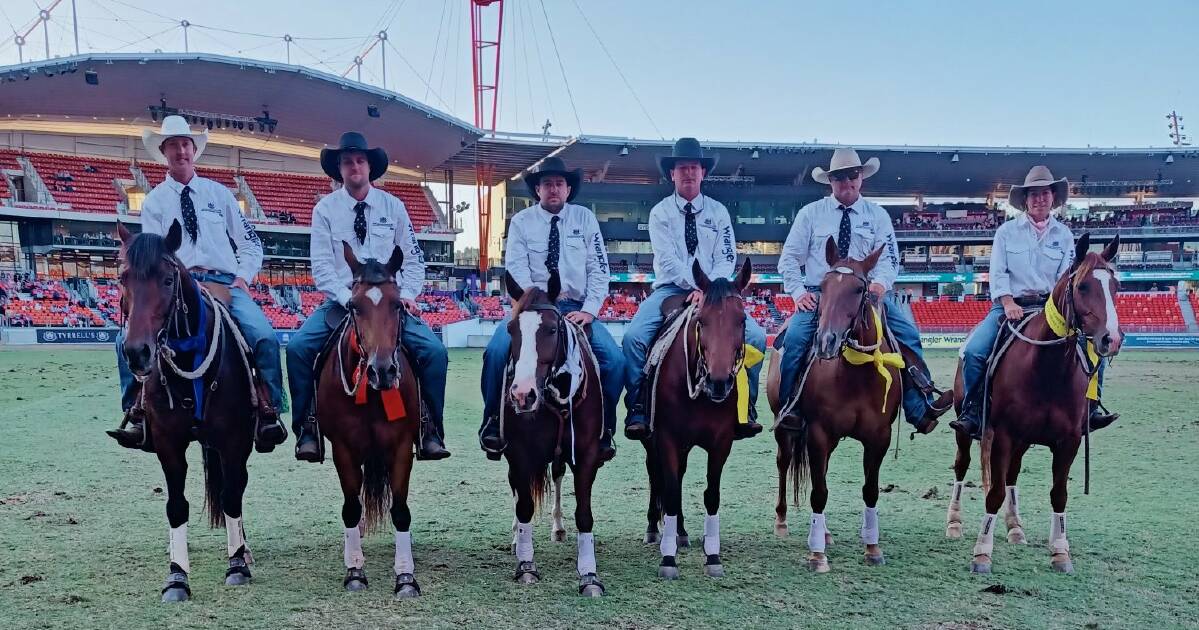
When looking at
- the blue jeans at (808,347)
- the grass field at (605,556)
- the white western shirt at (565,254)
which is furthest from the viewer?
the white western shirt at (565,254)

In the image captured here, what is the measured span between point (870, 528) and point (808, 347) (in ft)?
4.30

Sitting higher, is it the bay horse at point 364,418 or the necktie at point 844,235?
the necktie at point 844,235

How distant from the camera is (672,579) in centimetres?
470

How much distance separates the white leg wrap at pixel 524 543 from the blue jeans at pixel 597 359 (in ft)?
2.38

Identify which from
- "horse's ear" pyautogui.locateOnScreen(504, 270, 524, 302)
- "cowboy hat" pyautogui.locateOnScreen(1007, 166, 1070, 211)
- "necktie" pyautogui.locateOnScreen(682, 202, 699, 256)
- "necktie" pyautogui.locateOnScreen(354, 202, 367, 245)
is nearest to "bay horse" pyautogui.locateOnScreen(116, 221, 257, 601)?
"necktie" pyautogui.locateOnScreen(354, 202, 367, 245)

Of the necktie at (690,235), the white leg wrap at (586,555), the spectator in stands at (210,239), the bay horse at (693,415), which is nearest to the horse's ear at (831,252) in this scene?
the bay horse at (693,415)

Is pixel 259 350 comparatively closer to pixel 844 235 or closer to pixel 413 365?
pixel 413 365

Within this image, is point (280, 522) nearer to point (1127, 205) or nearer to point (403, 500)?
point (403, 500)

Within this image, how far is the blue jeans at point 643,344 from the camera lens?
5211mm

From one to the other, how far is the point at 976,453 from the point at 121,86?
36879 millimetres

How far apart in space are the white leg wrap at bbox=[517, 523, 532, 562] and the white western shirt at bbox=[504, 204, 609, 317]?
63.7 inches

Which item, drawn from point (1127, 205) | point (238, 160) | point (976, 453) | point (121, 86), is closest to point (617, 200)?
point (238, 160)

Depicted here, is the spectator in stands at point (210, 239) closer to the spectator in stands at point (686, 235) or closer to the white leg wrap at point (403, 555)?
the white leg wrap at point (403, 555)

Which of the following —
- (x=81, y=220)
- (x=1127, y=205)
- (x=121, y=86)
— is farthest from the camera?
(x=1127, y=205)
